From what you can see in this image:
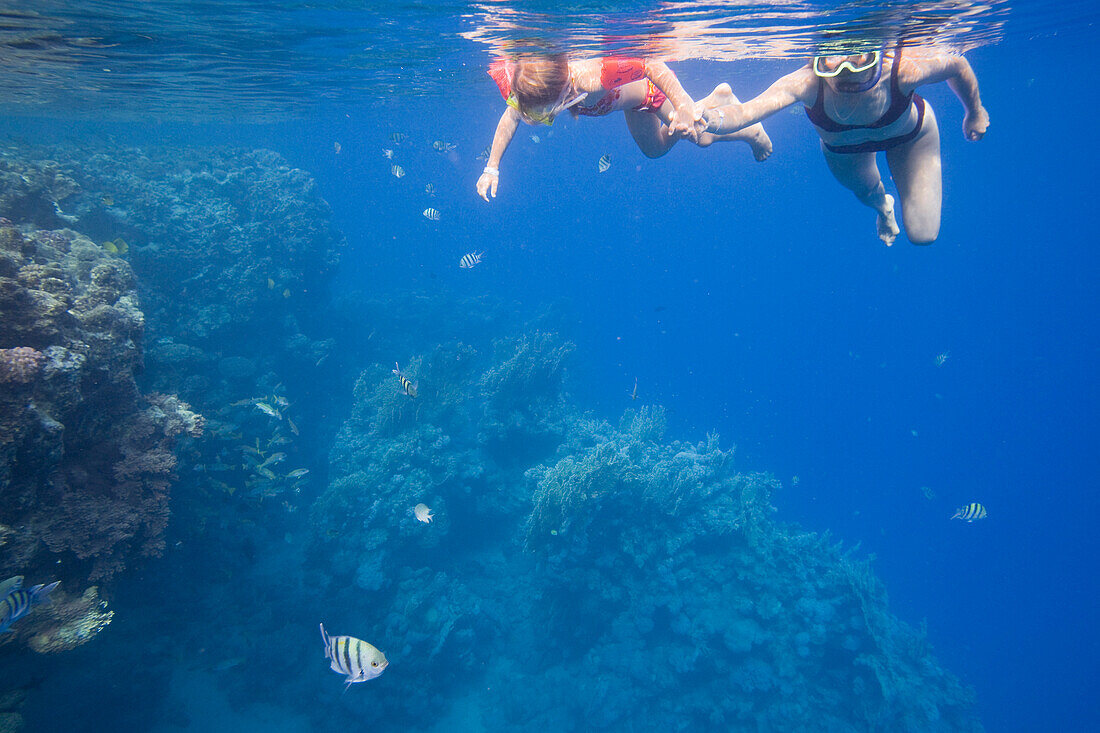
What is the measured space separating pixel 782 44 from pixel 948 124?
Answer: 4224cm

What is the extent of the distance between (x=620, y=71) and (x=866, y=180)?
2.77 meters

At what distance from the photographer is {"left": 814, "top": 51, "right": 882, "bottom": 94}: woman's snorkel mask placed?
3.05 metres

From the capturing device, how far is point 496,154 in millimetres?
3717

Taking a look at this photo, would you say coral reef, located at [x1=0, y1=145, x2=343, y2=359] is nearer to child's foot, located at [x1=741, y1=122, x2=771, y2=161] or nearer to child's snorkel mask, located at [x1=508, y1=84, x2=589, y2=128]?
child's snorkel mask, located at [x1=508, y1=84, x2=589, y2=128]

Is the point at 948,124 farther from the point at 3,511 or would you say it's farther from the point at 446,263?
the point at 3,511

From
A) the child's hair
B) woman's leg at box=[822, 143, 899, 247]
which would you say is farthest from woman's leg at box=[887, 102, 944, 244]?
the child's hair

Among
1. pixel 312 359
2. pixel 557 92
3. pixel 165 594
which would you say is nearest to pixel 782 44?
pixel 557 92

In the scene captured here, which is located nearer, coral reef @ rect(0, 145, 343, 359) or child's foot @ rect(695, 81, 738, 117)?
child's foot @ rect(695, 81, 738, 117)

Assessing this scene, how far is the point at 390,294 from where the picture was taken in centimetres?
2456

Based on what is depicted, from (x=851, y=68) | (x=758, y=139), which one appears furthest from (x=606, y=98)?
(x=851, y=68)

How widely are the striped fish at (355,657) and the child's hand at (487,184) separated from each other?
4.19 metres

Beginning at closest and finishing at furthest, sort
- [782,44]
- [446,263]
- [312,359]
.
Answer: [782,44]
[312,359]
[446,263]

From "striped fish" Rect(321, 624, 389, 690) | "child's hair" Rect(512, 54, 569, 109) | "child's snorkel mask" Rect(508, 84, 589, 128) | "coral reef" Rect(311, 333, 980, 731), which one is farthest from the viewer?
"coral reef" Rect(311, 333, 980, 731)

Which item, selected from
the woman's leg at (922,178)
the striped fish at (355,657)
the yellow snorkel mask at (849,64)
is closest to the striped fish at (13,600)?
the striped fish at (355,657)
